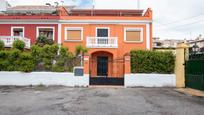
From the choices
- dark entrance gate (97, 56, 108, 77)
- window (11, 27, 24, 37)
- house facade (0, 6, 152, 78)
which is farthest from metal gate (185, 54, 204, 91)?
window (11, 27, 24, 37)

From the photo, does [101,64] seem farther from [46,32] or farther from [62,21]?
[46,32]

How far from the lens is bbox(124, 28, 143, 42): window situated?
1196 inches

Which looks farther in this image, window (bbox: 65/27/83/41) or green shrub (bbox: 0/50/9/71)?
window (bbox: 65/27/83/41)

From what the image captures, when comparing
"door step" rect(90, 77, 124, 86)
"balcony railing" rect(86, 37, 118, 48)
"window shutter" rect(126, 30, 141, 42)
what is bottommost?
"door step" rect(90, 77, 124, 86)

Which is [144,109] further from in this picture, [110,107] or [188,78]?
[188,78]

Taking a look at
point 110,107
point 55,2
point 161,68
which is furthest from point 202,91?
point 55,2

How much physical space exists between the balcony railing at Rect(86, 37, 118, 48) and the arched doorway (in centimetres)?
105

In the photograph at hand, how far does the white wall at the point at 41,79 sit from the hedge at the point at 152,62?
3.90m

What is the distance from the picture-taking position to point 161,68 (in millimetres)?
21547

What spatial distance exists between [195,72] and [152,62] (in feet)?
11.4

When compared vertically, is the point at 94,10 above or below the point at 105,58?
above

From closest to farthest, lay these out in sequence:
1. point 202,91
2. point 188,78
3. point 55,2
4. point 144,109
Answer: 1. point 144,109
2. point 202,91
3. point 188,78
4. point 55,2

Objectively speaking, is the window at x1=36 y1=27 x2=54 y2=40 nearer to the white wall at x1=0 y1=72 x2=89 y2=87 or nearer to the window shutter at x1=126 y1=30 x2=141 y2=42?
the window shutter at x1=126 y1=30 x2=141 y2=42

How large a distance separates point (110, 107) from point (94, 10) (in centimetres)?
2237
